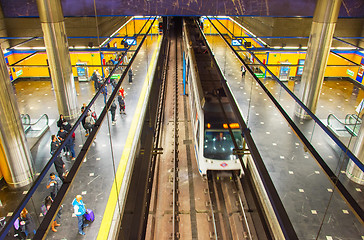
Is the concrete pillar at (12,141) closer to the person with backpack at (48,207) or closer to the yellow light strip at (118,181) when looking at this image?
the person with backpack at (48,207)

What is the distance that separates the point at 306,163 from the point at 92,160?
303 inches

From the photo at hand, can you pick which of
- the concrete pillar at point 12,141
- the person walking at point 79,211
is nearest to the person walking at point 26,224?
the person walking at point 79,211

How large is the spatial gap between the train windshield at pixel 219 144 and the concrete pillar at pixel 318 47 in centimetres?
626

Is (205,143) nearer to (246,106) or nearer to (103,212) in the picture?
(103,212)

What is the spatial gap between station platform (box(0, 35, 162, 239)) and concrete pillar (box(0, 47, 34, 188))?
1.30 ft

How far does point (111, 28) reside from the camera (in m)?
18.2

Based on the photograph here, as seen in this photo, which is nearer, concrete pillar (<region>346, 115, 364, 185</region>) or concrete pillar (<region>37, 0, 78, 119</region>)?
concrete pillar (<region>346, 115, 364, 185</region>)

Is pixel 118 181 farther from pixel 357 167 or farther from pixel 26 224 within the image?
pixel 357 167

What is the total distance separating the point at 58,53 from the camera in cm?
1183

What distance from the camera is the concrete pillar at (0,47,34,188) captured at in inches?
314

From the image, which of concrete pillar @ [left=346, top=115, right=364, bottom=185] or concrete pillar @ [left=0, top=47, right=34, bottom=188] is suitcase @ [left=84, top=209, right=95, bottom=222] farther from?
concrete pillar @ [left=346, top=115, right=364, bottom=185]

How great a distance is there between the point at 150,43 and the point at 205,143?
74.5 feet

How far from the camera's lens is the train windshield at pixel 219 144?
836 centimetres

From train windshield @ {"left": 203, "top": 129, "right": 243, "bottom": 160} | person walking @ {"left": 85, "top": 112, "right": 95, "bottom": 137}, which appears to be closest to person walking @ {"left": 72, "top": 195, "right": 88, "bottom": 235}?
train windshield @ {"left": 203, "top": 129, "right": 243, "bottom": 160}
